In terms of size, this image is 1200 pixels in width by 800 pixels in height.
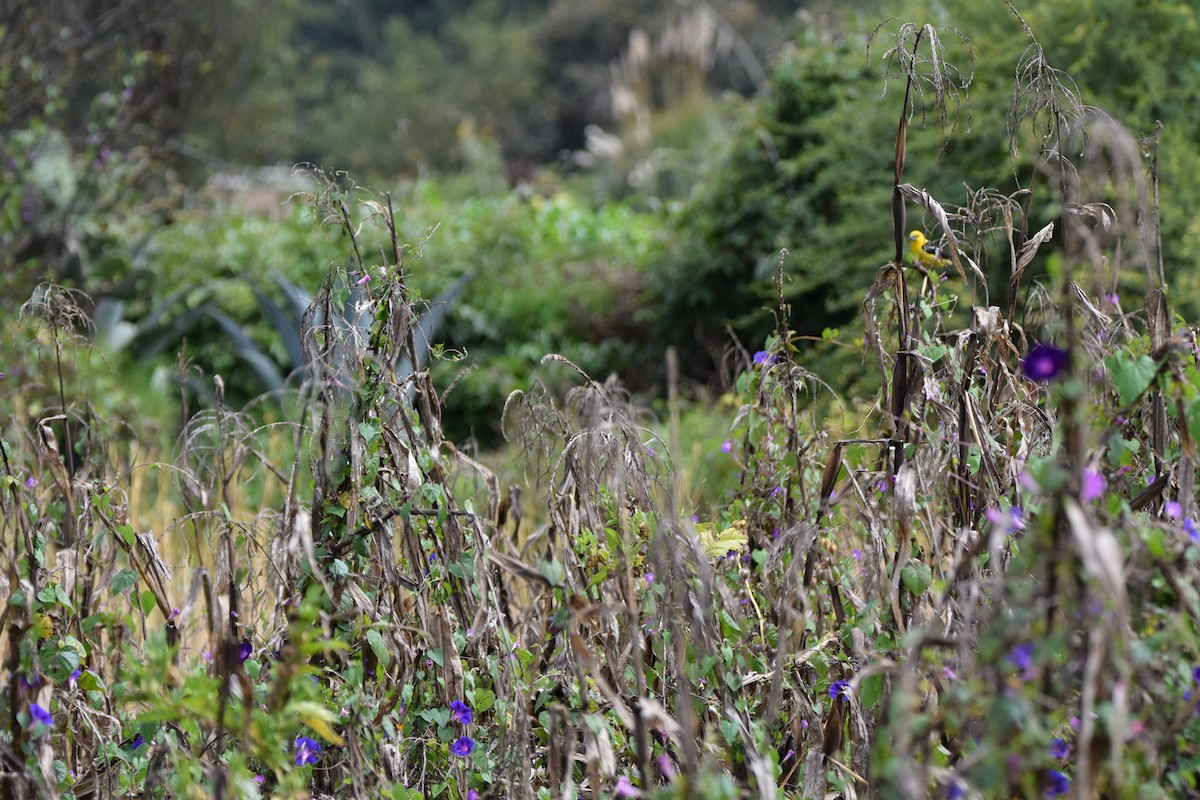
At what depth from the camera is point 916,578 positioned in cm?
132

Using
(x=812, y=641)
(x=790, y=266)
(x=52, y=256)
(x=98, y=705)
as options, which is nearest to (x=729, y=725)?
(x=812, y=641)

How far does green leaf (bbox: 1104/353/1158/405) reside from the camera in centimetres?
108

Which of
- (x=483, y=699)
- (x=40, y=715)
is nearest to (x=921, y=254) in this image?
(x=483, y=699)

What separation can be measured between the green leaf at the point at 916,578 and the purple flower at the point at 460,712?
59 cm

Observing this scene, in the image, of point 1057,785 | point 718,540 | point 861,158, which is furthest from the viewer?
point 861,158

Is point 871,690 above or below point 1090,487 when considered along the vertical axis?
below

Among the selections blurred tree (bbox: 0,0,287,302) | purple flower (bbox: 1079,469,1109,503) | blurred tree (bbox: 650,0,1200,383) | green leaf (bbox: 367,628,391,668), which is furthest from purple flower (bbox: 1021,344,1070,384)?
blurred tree (bbox: 0,0,287,302)

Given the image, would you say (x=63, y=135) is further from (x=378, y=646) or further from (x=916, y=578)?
(x=916, y=578)

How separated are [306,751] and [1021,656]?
90 cm

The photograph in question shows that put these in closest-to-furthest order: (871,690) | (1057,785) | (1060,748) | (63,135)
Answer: (1057,785) → (1060,748) → (871,690) → (63,135)

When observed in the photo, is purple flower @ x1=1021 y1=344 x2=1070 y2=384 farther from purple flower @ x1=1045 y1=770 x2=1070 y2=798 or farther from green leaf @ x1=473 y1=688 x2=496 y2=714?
green leaf @ x1=473 y1=688 x2=496 y2=714

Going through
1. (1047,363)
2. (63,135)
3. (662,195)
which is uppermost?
(1047,363)

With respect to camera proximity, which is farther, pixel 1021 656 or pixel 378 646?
pixel 378 646

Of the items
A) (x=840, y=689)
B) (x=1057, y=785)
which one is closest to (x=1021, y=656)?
(x=1057, y=785)
